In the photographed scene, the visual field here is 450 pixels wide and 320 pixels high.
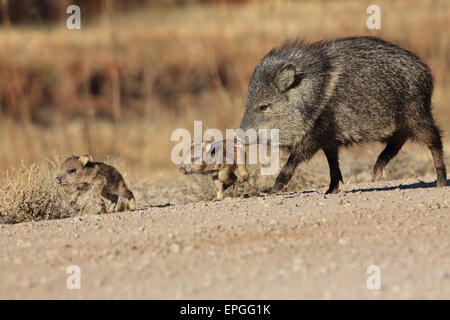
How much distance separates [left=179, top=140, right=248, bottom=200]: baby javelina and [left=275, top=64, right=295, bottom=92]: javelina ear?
2.12ft

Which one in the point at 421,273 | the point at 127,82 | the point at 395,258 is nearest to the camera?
the point at 421,273

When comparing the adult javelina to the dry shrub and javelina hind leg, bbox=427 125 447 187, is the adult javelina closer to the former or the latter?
javelina hind leg, bbox=427 125 447 187

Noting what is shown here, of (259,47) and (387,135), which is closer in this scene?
(387,135)

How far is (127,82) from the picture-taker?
18125mm

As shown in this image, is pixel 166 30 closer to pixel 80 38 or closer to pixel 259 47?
pixel 80 38

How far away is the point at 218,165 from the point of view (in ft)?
20.6

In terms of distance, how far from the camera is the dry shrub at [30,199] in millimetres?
6023

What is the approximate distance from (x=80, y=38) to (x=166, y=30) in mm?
2606

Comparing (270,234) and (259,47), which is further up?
(259,47)

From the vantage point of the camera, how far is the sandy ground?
3477 millimetres

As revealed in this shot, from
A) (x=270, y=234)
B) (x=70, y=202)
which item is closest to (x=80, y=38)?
(x=70, y=202)

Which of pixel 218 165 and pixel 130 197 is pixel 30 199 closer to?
pixel 130 197
